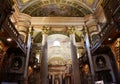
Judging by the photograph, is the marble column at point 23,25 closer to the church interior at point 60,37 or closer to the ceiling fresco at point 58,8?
the church interior at point 60,37

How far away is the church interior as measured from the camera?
10000 mm

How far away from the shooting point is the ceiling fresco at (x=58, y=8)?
672 inches

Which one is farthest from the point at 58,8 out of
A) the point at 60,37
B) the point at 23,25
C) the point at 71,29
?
the point at 23,25

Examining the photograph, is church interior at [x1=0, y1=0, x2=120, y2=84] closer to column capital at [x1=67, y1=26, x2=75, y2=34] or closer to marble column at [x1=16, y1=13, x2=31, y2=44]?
marble column at [x1=16, y1=13, x2=31, y2=44]

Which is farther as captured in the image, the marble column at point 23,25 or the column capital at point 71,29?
the column capital at point 71,29

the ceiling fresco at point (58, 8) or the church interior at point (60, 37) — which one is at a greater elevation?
the ceiling fresco at point (58, 8)

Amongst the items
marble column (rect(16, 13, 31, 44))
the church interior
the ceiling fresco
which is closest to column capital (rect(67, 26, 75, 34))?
the church interior

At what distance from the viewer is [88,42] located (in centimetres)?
1468

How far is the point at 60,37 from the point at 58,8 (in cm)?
475

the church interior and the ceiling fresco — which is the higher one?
the ceiling fresco

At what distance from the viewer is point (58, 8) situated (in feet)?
57.7

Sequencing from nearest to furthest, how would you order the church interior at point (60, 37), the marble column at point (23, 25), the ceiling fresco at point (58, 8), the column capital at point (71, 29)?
the church interior at point (60, 37) < the marble column at point (23, 25) < the column capital at point (71, 29) < the ceiling fresco at point (58, 8)

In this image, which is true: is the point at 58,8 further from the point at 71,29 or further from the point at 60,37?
the point at 60,37

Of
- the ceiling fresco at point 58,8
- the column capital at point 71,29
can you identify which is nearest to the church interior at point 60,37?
the ceiling fresco at point 58,8
